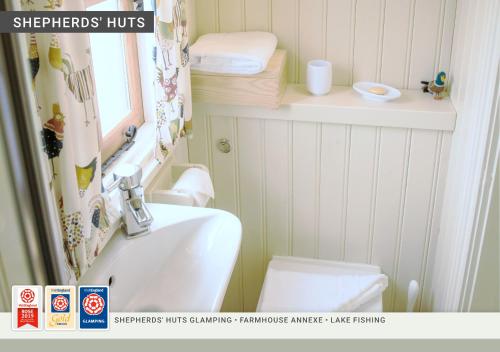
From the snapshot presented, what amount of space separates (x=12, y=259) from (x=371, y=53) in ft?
4.47

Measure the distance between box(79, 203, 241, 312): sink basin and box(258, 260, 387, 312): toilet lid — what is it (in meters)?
0.43

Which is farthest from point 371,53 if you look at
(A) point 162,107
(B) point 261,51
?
(A) point 162,107

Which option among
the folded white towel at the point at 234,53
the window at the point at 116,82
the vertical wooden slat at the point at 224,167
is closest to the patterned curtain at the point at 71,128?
the window at the point at 116,82

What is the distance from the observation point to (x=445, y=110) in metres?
1.75

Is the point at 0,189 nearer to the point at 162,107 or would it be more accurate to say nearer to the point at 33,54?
the point at 33,54

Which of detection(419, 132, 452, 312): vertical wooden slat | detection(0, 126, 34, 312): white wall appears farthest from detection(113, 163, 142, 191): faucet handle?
detection(419, 132, 452, 312): vertical wooden slat

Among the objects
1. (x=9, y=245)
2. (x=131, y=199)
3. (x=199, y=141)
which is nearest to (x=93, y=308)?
Answer: (x=9, y=245)

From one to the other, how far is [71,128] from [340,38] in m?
1.06

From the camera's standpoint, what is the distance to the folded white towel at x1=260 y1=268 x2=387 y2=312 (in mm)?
1760

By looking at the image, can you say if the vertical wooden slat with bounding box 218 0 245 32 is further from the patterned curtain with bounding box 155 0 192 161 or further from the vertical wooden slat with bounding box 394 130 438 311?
the vertical wooden slat with bounding box 394 130 438 311

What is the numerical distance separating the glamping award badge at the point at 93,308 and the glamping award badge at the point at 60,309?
0.06 feet

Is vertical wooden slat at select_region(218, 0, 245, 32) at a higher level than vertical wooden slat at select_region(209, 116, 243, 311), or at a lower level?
higher

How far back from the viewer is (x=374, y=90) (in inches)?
72.0

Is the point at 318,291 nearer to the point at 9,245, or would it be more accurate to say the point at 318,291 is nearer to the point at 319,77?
the point at 319,77
